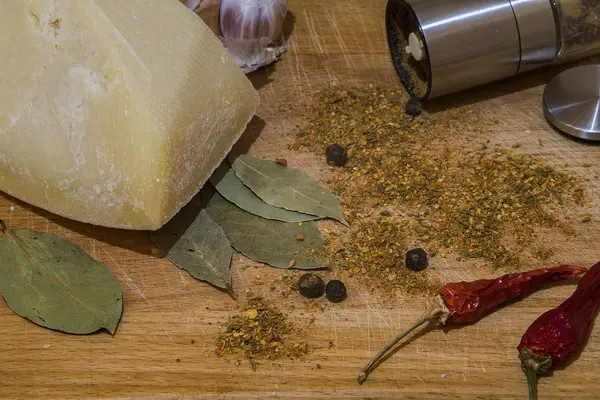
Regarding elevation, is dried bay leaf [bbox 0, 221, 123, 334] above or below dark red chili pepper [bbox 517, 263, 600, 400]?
above

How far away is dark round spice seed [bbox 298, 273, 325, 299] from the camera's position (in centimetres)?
188

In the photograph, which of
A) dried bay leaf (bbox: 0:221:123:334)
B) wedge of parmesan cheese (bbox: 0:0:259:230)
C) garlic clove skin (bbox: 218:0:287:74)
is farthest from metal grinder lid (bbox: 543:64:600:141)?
dried bay leaf (bbox: 0:221:123:334)

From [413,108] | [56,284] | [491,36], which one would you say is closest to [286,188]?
[413,108]

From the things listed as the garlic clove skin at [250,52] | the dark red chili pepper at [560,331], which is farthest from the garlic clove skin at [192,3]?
the dark red chili pepper at [560,331]

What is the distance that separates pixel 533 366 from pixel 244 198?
88cm

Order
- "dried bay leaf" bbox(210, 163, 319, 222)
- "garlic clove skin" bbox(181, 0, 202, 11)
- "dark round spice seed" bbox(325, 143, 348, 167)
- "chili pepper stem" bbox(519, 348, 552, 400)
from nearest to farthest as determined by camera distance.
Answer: "chili pepper stem" bbox(519, 348, 552, 400), "dried bay leaf" bbox(210, 163, 319, 222), "dark round spice seed" bbox(325, 143, 348, 167), "garlic clove skin" bbox(181, 0, 202, 11)

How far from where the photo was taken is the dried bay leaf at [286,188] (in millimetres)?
2045

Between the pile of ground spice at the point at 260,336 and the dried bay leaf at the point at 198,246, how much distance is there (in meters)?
0.10

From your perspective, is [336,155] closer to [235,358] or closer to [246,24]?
[246,24]

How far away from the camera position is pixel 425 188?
2123mm

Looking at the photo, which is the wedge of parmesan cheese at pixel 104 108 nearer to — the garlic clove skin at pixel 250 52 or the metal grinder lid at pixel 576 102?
the garlic clove skin at pixel 250 52

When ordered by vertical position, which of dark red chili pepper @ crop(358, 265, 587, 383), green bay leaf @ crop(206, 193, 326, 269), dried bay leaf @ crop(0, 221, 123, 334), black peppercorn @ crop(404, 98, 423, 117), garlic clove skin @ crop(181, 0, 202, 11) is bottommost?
dark red chili pepper @ crop(358, 265, 587, 383)

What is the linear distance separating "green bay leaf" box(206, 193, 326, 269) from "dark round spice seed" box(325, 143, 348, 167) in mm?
240

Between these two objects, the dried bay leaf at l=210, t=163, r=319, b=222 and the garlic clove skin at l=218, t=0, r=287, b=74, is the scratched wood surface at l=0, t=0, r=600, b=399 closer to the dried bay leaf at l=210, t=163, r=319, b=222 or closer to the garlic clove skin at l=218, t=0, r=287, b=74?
the dried bay leaf at l=210, t=163, r=319, b=222
